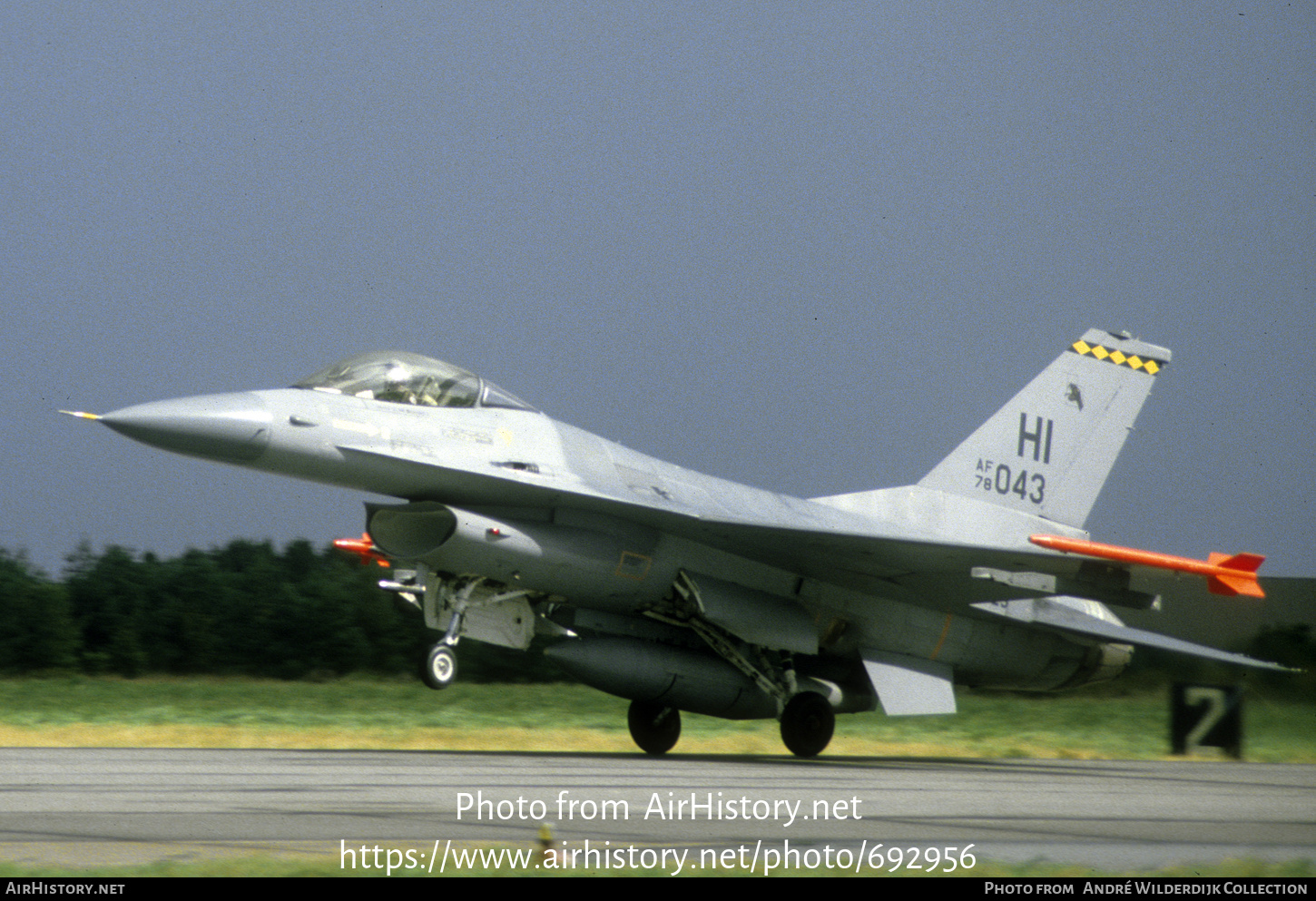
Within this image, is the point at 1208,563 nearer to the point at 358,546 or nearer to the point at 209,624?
the point at 358,546

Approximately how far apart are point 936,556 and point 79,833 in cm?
900

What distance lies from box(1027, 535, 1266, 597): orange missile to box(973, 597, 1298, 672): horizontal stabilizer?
1.77 meters

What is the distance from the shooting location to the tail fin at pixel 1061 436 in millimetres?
15852

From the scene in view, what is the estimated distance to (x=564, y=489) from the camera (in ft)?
41.3

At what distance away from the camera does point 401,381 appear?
1234 cm

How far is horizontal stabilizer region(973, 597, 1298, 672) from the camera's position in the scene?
15.1m

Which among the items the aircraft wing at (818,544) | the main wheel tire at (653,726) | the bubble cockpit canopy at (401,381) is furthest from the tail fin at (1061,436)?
the bubble cockpit canopy at (401,381)

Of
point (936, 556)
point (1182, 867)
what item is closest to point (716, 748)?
point (936, 556)

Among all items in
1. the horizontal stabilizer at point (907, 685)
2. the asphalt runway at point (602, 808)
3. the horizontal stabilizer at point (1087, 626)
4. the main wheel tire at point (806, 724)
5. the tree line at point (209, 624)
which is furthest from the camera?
the tree line at point (209, 624)

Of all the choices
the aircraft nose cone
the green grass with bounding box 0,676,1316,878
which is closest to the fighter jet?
the aircraft nose cone

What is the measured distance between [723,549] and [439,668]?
3372 mm

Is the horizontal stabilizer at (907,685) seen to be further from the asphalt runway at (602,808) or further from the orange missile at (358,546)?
the orange missile at (358,546)

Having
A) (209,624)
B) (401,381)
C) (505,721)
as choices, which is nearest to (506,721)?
(505,721)

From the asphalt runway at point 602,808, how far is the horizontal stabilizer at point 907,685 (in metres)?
1.93
